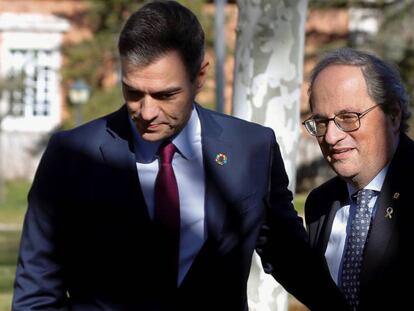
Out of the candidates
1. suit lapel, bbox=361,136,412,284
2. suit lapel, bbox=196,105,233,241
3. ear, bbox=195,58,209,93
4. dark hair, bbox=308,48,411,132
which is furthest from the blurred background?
ear, bbox=195,58,209,93

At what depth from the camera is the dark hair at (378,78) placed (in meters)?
4.10

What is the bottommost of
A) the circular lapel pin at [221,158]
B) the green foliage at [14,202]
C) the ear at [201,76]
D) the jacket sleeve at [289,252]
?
the green foliage at [14,202]

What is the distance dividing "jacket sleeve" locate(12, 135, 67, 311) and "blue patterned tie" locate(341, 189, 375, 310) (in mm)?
1069


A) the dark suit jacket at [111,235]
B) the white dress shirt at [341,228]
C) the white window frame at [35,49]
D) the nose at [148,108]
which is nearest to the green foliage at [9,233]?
the white window frame at [35,49]

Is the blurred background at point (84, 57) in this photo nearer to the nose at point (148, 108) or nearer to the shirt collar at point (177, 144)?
the shirt collar at point (177, 144)

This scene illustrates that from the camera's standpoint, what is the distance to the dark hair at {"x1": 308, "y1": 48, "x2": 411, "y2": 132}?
13.4ft

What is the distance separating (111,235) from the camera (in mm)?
3600

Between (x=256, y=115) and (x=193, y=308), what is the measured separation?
238 cm

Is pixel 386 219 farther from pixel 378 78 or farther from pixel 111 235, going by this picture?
pixel 111 235

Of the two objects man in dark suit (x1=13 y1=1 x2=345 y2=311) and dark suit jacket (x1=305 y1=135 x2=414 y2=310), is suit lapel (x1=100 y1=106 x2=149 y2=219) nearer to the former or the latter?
man in dark suit (x1=13 y1=1 x2=345 y2=311)

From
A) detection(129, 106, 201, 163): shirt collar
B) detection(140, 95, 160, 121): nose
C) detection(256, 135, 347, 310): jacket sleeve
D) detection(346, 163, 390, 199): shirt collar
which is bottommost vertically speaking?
detection(256, 135, 347, 310): jacket sleeve

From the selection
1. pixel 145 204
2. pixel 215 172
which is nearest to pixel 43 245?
pixel 145 204

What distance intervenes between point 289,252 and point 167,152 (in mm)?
710

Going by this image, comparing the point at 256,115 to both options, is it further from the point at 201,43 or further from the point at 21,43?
the point at 21,43
